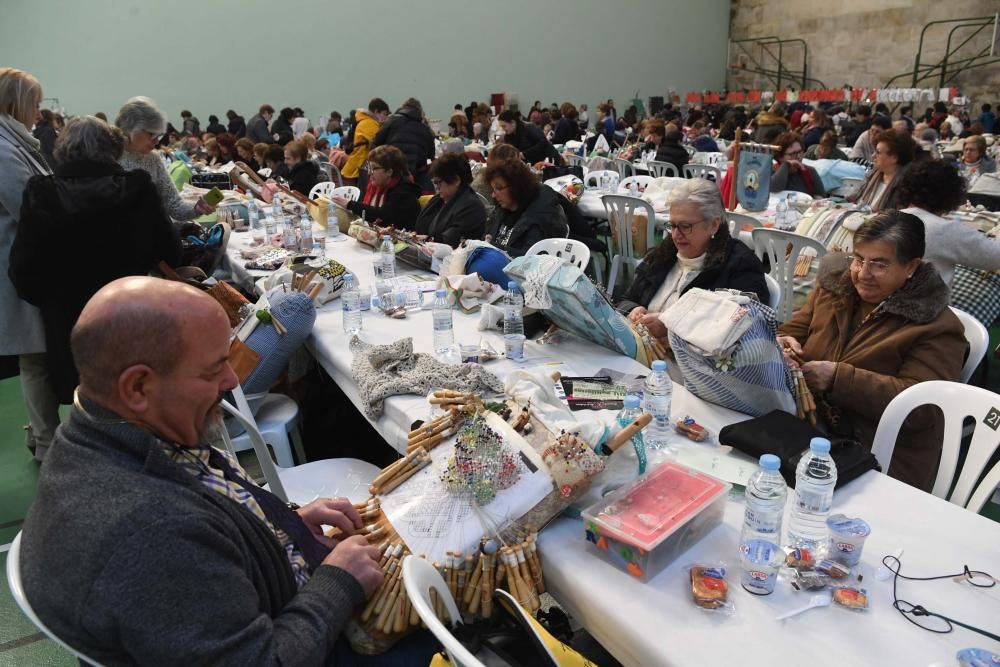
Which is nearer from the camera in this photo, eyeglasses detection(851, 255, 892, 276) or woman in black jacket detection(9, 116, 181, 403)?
eyeglasses detection(851, 255, 892, 276)

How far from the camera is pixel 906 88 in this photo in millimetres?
17359

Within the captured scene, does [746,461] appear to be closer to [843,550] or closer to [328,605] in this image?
[843,550]

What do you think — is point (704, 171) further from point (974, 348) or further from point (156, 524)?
point (156, 524)

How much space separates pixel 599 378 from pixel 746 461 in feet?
2.08

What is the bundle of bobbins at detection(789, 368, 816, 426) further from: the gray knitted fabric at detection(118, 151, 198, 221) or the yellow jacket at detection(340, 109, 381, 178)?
the yellow jacket at detection(340, 109, 381, 178)

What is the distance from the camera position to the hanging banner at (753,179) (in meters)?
5.25

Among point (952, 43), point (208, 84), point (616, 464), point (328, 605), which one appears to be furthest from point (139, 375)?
point (952, 43)

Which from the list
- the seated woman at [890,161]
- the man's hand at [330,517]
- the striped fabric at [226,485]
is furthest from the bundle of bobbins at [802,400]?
the seated woman at [890,161]

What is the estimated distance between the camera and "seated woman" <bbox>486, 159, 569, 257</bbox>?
14.0ft

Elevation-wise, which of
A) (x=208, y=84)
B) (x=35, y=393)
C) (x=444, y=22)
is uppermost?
(x=444, y=22)

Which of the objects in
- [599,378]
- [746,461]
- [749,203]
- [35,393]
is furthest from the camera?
[749,203]

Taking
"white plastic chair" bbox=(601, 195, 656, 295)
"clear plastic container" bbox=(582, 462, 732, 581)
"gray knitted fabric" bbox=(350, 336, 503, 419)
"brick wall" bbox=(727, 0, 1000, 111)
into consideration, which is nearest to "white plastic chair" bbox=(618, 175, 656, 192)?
"white plastic chair" bbox=(601, 195, 656, 295)

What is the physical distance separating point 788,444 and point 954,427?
52 cm

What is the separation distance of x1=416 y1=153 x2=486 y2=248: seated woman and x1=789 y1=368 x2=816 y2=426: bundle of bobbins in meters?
2.76
